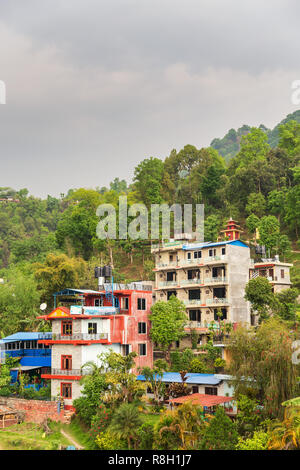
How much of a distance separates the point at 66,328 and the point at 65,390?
14.0ft

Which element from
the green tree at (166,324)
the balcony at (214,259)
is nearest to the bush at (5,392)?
the green tree at (166,324)

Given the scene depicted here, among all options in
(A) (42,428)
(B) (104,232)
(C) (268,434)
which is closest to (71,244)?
(B) (104,232)

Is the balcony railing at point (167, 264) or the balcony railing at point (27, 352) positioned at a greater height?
the balcony railing at point (167, 264)

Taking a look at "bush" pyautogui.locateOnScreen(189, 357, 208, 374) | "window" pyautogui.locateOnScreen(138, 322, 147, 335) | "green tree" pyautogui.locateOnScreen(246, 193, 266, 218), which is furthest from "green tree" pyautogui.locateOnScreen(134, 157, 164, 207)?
"bush" pyautogui.locateOnScreen(189, 357, 208, 374)

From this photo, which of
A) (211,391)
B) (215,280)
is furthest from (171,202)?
(211,391)

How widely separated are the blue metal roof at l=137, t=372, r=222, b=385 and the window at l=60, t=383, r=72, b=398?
520cm

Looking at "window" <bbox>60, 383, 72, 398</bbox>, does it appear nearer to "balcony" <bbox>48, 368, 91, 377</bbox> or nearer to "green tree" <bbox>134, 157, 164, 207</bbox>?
"balcony" <bbox>48, 368, 91, 377</bbox>

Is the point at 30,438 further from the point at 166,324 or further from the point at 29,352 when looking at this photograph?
the point at 166,324

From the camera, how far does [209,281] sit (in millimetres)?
45281

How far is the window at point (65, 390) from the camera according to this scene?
116ft

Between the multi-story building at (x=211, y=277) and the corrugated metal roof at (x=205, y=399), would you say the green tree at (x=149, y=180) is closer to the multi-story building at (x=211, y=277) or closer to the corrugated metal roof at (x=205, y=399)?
the multi-story building at (x=211, y=277)

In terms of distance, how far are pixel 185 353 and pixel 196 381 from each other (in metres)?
5.84

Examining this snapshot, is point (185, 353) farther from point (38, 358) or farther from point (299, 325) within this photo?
point (38, 358)

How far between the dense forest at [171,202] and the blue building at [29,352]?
16.5 feet
